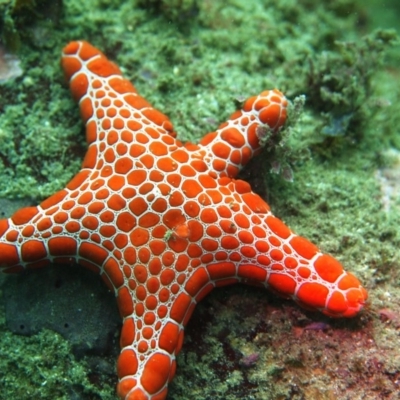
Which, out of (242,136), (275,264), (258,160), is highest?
(242,136)

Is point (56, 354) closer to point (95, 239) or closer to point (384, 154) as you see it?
point (95, 239)

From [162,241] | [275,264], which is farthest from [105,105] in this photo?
[275,264]

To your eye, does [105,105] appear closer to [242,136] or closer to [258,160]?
A: [242,136]

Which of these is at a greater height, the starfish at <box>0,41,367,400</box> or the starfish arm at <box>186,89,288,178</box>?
the starfish arm at <box>186,89,288,178</box>

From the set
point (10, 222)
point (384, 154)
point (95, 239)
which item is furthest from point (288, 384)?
point (384, 154)

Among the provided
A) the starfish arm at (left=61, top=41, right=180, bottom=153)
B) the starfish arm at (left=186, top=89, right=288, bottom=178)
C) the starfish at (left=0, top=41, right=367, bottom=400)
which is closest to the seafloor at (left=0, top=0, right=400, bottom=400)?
the starfish arm at (left=186, top=89, right=288, bottom=178)

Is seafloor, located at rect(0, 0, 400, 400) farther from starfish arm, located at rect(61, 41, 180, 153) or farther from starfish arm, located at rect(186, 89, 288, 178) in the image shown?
starfish arm, located at rect(61, 41, 180, 153)

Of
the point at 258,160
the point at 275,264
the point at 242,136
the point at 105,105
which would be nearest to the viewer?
the point at 275,264
